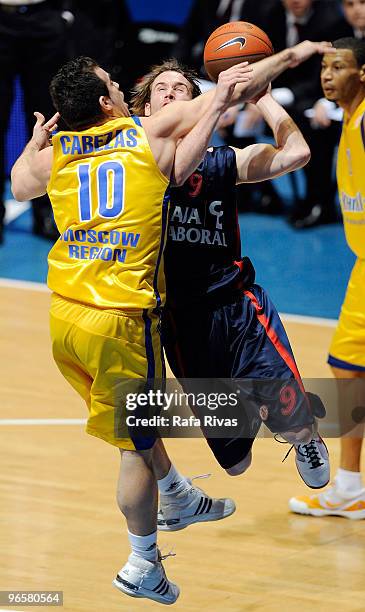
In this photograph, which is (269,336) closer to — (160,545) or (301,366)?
(160,545)

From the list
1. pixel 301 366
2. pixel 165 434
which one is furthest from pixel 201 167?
pixel 301 366

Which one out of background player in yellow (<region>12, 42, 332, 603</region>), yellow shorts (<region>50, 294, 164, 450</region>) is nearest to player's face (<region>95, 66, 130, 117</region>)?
background player in yellow (<region>12, 42, 332, 603</region>)

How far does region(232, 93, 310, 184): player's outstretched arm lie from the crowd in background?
6.63 meters

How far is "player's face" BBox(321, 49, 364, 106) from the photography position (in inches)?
297

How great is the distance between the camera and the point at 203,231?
6500 millimetres

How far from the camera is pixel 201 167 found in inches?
255

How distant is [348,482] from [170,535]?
3.32ft

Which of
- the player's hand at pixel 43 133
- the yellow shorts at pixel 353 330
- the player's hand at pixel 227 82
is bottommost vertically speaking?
the yellow shorts at pixel 353 330

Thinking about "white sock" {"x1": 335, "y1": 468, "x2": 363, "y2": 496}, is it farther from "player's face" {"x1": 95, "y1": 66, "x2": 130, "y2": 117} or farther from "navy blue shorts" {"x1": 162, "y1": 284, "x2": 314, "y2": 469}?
"player's face" {"x1": 95, "y1": 66, "x2": 130, "y2": 117}

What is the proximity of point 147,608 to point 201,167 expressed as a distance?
1.97 meters

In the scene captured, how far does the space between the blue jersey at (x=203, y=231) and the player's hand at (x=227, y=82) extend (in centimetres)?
68

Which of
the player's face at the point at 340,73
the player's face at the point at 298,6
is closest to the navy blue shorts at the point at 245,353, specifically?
the player's face at the point at 340,73

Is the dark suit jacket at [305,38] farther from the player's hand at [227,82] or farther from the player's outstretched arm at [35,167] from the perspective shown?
the player's hand at [227,82]

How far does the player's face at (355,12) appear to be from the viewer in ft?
42.1
